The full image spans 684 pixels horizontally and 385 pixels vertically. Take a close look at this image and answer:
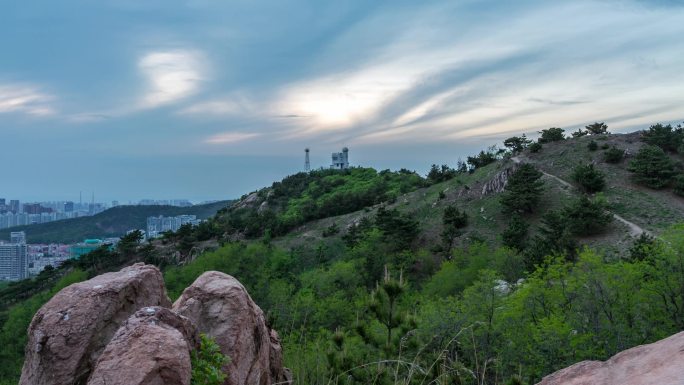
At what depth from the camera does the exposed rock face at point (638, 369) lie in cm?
344

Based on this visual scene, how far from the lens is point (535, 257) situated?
24.1 meters

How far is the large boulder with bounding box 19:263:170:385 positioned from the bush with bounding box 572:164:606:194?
115ft

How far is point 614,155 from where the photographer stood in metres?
37.2

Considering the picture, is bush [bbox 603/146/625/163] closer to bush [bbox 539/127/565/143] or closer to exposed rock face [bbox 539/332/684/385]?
bush [bbox 539/127/565/143]

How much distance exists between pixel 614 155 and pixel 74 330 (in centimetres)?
4035

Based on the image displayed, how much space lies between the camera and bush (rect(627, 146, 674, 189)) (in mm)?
32875

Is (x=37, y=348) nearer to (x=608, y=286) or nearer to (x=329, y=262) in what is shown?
(x=608, y=286)

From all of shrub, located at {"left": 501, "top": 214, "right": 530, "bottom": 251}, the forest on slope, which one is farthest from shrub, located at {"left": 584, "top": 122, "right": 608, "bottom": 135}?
shrub, located at {"left": 501, "top": 214, "right": 530, "bottom": 251}

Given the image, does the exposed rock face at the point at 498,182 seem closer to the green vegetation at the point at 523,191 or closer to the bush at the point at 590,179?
the green vegetation at the point at 523,191

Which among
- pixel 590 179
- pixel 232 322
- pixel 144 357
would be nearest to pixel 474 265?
pixel 590 179

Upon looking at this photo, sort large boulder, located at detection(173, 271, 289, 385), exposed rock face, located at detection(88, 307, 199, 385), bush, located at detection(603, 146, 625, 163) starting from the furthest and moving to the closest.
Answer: bush, located at detection(603, 146, 625, 163) < large boulder, located at detection(173, 271, 289, 385) < exposed rock face, located at detection(88, 307, 199, 385)

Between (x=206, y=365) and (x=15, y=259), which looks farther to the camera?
(x=15, y=259)

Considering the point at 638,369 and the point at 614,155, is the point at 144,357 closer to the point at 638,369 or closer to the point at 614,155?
the point at 638,369

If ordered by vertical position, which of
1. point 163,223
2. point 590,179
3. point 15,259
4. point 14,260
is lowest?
point 14,260
